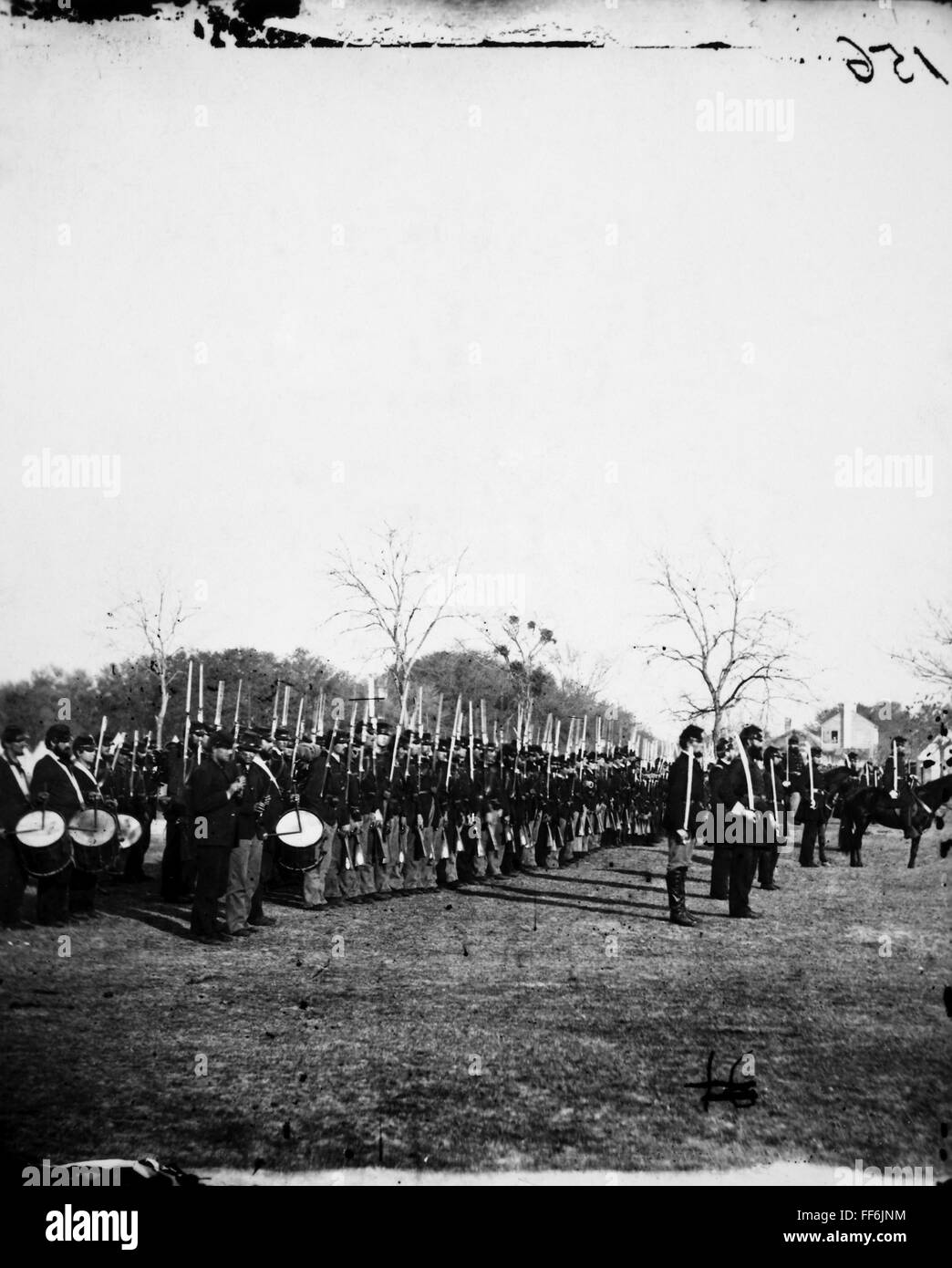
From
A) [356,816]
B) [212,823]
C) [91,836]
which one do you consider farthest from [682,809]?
Result: [91,836]

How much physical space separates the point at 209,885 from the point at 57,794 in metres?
1.69

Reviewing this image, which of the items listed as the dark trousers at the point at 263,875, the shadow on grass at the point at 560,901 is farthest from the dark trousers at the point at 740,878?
the dark trousers at the point at 263,875

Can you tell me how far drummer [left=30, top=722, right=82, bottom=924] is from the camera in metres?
9.56

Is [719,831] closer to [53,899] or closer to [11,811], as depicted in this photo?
[53,899]

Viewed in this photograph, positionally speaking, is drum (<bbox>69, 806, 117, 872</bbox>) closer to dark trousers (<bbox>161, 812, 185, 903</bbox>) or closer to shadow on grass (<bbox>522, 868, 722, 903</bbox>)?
dark trousers (<bbox>161, 812, 185, 903</bbox>)

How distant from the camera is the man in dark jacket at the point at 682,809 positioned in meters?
11.2

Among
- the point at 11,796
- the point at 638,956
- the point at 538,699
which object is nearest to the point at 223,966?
the point at 11,796

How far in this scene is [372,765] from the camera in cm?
1278

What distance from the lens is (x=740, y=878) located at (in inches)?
486

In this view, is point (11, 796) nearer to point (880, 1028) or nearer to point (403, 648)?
point (880, 1028)

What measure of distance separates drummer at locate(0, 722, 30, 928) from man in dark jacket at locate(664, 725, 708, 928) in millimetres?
6611

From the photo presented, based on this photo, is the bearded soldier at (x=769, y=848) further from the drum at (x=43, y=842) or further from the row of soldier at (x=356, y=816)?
the drum at (x=43, y=842)

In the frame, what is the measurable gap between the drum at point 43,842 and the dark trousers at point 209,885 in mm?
1225
